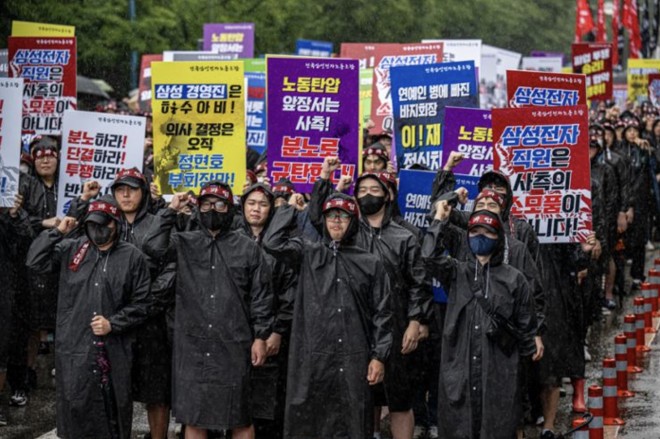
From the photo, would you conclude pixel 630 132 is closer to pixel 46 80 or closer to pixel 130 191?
pixel 46 80

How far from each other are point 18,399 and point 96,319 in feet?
10.2

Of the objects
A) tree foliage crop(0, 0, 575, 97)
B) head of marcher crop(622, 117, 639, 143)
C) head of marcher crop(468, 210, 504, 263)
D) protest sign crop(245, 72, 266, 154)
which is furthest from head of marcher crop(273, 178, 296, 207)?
tree foliage crop(0, 0, 575, 97)

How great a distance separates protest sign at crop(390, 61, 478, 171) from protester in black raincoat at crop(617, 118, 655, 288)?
5489 mm

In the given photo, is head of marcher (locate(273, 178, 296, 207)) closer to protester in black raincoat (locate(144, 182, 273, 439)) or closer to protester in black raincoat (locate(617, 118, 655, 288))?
protester in black raincoat (locate(144, 182, 273, 439))

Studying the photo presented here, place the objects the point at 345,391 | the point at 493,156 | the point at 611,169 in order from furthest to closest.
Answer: the point at 611,169 < the point at 493,156 < the point at 345,391

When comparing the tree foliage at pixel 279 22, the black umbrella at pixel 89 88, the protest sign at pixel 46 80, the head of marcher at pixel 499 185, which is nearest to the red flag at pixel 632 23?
Result: the tree foliage at pixel 279 22

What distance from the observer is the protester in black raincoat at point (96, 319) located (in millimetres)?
9484

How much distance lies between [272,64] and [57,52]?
3.83 meters

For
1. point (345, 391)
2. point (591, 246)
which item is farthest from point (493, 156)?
point (345, 391)

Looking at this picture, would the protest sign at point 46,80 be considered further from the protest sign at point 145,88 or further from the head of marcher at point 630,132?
the head of marcher at point 630,132

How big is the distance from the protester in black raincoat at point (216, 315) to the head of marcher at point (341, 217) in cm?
56

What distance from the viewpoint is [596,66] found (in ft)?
75.0

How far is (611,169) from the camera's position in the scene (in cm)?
1605

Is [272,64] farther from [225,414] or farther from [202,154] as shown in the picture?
[225,414]
